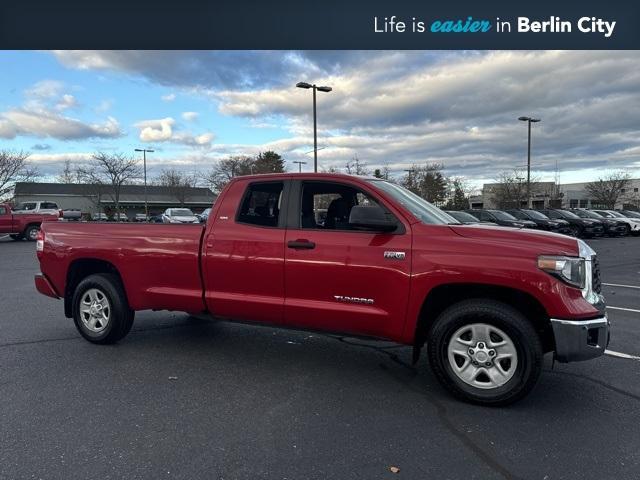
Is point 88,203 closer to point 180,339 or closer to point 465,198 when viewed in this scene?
point 465,198

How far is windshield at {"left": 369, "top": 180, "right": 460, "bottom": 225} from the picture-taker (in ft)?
13.8

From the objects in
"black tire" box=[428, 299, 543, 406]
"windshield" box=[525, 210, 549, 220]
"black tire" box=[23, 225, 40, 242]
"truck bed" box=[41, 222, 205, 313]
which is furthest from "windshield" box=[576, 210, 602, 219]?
"black tire" box=[23, 225, 40, 242]

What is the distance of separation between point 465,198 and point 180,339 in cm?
6697

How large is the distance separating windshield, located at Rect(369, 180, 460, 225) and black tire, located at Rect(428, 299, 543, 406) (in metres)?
0.84

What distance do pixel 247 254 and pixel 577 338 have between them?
2831 mm

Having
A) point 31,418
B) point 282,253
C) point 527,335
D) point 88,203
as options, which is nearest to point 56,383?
point 31,418

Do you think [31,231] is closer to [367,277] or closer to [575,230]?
[367,277]

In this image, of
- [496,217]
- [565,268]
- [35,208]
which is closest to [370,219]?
[565,268]

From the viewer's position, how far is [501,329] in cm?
367

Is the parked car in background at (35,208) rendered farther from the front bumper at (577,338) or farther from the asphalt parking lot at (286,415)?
the front bumper at (577,338)

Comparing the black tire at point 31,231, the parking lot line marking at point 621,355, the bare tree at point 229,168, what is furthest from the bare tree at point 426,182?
the parking lot line marking at point 621,355

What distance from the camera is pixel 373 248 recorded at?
157 inches

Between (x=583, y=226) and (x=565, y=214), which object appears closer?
(x=583, y=226)

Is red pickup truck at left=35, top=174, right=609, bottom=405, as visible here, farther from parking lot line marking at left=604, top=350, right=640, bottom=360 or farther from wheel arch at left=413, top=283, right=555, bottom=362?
parking lot line marking at left=604, top=350, right=640, bottom=360
